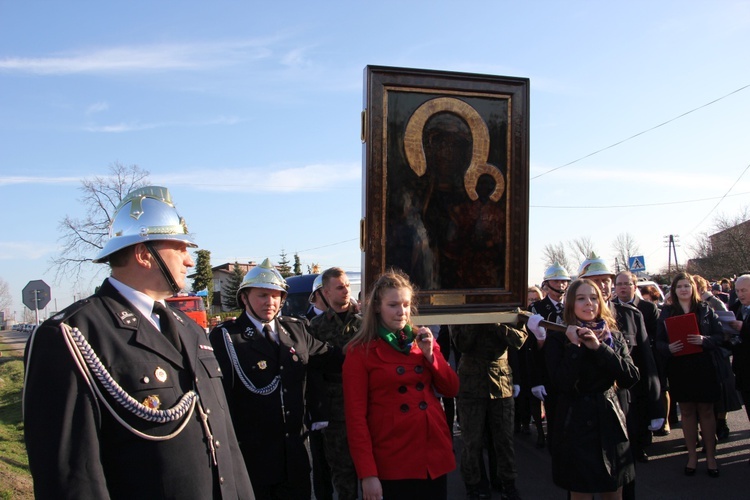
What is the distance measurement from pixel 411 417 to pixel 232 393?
4.15 ft

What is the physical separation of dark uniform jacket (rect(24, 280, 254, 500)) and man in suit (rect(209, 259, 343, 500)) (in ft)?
4.60

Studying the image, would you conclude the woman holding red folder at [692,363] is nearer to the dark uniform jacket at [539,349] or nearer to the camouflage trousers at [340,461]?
the dark uniform jacket at [539,349]

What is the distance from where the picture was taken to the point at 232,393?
4012mm

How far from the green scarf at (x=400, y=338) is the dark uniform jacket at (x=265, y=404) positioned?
89 centimetres

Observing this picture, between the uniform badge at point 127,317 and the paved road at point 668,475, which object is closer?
the uniform badge at point 127,317

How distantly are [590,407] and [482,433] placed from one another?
1945mm

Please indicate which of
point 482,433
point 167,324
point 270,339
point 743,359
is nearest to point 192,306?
point 482,433

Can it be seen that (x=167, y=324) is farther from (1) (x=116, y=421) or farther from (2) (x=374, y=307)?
(2) (x=374, y=307)

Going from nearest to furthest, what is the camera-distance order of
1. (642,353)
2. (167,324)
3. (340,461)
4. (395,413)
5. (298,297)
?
(167,324)
(395,413)
(340,461)
(642,353)
(298,297)

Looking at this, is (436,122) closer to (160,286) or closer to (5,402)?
(160,286)

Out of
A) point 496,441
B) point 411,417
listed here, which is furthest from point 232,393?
point 496,441

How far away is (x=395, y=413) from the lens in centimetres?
356

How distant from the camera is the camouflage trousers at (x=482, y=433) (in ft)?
19.2

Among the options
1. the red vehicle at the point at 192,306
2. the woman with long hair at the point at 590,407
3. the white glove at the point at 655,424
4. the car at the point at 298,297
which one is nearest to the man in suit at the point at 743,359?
the white glove at the point at 655,424
